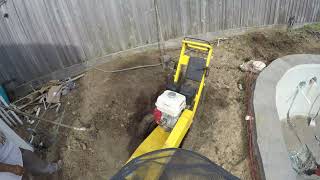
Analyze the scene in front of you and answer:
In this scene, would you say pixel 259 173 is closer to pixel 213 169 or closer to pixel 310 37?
pixel 213 169

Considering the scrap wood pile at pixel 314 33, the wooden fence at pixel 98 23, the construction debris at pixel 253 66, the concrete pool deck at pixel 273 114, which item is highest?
the wooden fence at pixel 98 23

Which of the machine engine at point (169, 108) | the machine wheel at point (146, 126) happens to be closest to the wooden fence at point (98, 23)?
the machine wheel at point (146, 126)

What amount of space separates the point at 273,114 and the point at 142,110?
2.65 metres

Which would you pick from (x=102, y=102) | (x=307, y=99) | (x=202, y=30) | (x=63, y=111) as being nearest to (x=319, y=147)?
(x=307, y=99)

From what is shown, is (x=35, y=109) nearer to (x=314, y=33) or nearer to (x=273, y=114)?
(x=273, y=114)

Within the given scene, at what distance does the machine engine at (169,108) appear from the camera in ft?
18.2

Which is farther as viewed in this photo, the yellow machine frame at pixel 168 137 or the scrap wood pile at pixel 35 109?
the scrap wood pile at pixel 35 109

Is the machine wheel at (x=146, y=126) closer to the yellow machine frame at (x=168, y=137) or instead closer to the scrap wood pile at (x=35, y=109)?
the yellow machine frame at (x=168, y=137)

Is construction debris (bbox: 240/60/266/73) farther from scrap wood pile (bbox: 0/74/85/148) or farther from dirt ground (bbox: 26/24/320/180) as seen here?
scrap wood pile (bbox: 0/74/85/148)

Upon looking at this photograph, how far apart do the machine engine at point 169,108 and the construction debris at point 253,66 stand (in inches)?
104

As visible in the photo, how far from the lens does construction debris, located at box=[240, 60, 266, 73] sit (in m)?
7.73

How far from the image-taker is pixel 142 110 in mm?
7078

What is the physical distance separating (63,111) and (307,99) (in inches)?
247

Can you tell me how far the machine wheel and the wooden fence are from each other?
8.71 ft
